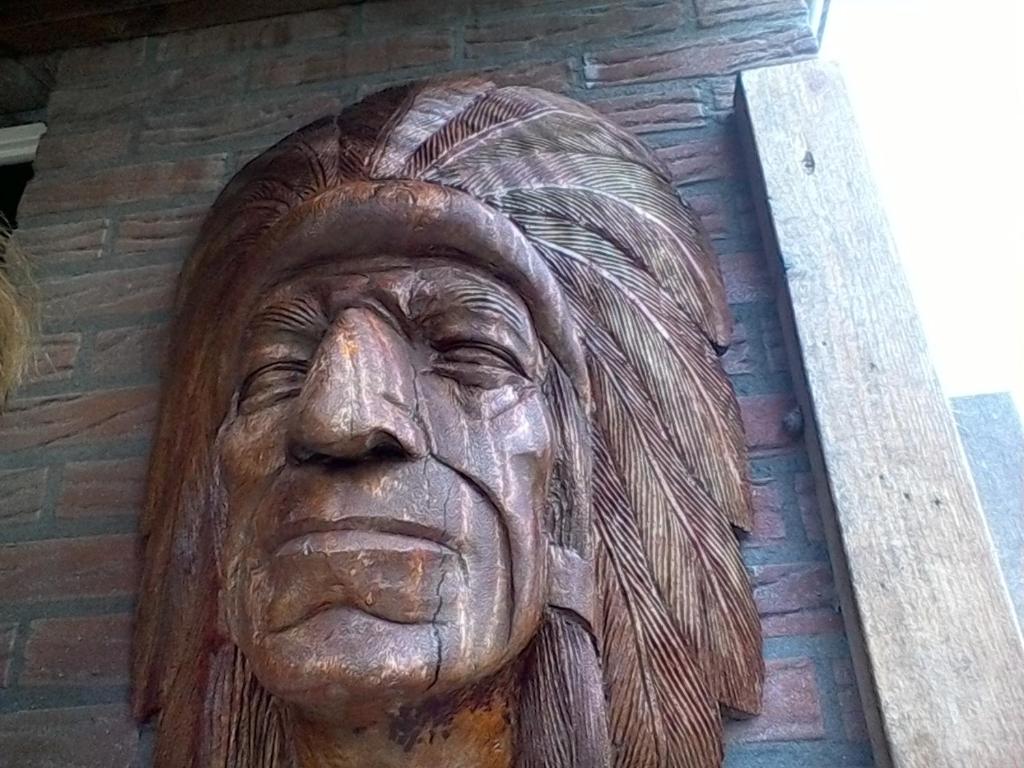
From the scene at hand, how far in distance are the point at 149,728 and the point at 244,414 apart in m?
0.42

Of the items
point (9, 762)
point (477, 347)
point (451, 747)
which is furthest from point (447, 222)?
point (9, 762)

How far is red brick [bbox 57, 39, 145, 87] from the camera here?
5.24 feet

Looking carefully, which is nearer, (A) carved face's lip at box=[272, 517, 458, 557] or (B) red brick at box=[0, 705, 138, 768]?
(A) carved face's lip at box=[272, 517, 458, 557]

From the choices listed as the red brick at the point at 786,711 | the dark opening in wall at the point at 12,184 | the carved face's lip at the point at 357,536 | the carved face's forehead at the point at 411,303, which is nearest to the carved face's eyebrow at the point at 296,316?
the carved face's forehead at the point at 411,303

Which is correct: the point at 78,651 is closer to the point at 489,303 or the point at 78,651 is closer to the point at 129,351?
the point at 129,351

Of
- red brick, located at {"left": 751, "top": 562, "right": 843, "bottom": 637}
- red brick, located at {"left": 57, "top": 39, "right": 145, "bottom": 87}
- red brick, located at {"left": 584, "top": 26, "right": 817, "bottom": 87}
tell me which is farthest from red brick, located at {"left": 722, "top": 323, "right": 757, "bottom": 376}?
red brick, located at {"left": 57, "top": 39, "right": 145, "bottom": 87}

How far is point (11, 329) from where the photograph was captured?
3.70 feet

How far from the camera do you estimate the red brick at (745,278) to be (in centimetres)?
122

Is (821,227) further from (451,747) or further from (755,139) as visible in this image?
(451,747)

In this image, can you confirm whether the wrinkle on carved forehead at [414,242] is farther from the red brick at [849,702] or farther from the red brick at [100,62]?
the red brick at [100,62]

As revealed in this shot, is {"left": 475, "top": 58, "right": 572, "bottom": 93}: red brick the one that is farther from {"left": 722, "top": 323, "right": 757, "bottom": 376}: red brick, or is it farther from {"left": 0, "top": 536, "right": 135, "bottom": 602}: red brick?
{"left": 0, "top": 536, "right": 135, "bottom": 602}: red brick

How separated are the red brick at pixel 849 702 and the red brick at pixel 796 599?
0.13ft

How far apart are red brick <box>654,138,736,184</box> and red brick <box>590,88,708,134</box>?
4 centimetres

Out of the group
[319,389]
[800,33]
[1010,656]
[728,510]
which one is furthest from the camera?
[800,33]
